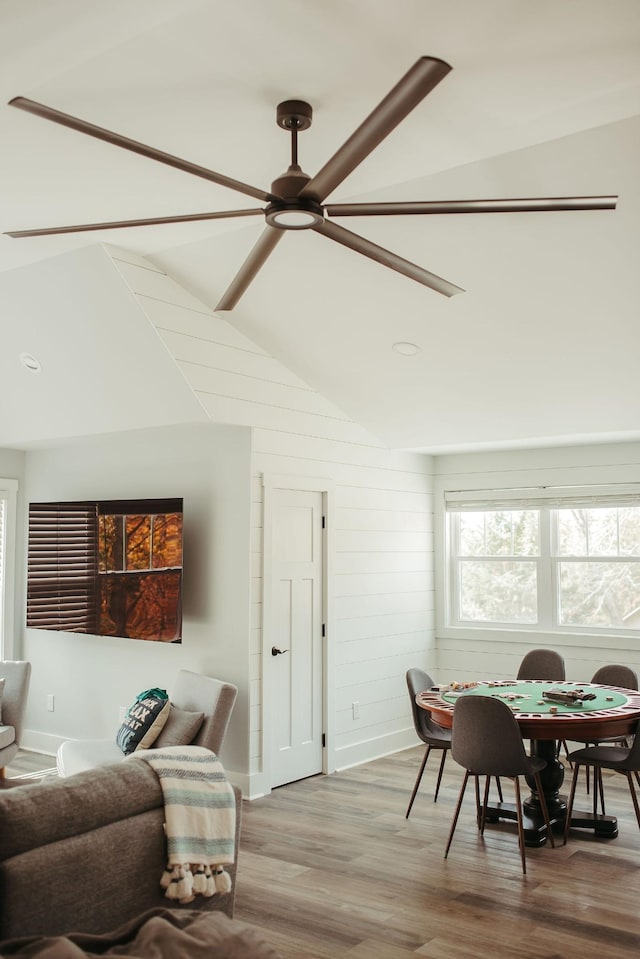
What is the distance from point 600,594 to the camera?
6727 mm

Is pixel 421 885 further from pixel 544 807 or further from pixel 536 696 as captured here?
pixel 536 696

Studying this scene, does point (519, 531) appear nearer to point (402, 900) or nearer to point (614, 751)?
point (614, 751)

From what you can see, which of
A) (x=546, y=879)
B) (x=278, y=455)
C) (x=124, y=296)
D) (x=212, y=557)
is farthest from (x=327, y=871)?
(x=124, y=296)

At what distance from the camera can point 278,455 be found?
5.80m

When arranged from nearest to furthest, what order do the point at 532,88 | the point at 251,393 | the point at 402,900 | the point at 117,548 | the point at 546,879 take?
1. the point at 532,88
2. the point at 402,900
3. the point at 546,879
4. the point at 251,393
5. the point at 117,548

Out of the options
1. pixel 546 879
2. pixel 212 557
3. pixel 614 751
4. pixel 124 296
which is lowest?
pixel 546 879

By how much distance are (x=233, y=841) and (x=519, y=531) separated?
4.88 meters

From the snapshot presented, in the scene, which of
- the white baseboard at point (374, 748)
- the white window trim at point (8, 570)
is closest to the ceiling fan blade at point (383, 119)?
the white baseboard at point (374, 748)

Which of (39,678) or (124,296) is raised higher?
(124,296)

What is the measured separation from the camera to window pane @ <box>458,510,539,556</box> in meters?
7.14

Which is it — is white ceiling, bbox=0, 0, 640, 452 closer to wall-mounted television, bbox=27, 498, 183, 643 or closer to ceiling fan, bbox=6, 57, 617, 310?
ceiling fan, bbox=6, 57, 617, 310

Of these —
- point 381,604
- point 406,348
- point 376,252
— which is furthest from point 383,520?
point 376,252

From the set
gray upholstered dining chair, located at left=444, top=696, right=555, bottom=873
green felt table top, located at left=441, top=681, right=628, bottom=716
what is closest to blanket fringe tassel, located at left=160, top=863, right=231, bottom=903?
gray upholstered dining chair, located at left=444, top=696, right=555, bottom=873

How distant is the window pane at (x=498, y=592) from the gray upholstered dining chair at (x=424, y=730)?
6.21 ft
